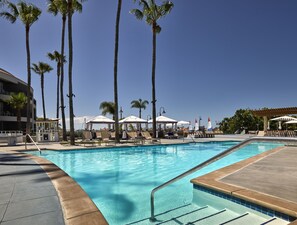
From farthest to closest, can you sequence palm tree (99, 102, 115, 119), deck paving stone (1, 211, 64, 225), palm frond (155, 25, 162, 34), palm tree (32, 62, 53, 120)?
palm tree (99, 102, 115, 119)
palm tree (32, 62, 53, 120)
palm frond (155, 25, 162, 34)
deck paving stone (1, 211, 64, 225)

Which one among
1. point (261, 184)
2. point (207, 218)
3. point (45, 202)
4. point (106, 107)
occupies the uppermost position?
point (106, 107)

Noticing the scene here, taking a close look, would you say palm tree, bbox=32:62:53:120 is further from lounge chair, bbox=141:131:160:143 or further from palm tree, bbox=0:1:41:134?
lounge chair, bbox=141:131:160:143

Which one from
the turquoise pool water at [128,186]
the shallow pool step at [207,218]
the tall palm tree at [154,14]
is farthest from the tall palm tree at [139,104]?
the shallow pool step at [207,218]

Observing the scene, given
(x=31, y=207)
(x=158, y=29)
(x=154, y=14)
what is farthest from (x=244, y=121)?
(x=31, y=207)

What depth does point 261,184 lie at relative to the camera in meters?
4.17

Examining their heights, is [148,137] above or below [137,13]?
below

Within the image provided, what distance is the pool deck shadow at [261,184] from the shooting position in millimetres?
3252

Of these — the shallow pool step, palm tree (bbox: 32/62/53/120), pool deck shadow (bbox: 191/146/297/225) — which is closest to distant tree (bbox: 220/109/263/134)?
palm tree (bbox: 32/62/53/120)

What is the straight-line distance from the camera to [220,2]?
18906mm

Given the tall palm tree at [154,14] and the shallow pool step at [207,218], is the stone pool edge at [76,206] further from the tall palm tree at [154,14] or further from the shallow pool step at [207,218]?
the tall palm tree at [154,14]

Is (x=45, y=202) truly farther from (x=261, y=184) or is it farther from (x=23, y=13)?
(x=23, y=13)

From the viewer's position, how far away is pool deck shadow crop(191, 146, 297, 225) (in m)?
3.25

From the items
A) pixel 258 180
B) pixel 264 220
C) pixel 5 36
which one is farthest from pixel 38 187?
pixel 5 36

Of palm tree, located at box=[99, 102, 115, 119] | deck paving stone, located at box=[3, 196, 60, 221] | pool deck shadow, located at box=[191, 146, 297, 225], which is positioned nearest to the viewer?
deck paving stone, located at box=[3, 196, 60, 221]
